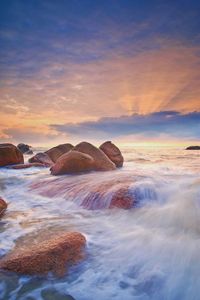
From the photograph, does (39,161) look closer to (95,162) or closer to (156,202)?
(95,162)

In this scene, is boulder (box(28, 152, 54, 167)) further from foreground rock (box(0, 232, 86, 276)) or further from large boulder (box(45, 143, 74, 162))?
foreground rock (box(0, 232, 86, 276))

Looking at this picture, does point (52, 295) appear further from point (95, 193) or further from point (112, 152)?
point (112, 152)

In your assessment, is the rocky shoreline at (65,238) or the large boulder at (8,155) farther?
the large boulder at (8,155)

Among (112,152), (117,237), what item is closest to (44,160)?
(112,152)

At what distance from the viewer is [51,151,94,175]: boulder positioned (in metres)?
9.69

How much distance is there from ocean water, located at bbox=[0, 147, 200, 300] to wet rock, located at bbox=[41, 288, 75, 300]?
1cm

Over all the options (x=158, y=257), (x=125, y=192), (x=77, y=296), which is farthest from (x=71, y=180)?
(x=77, y=296)

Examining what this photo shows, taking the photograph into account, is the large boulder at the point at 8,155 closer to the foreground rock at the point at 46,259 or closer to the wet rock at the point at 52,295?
the foreground rock at the point at 46,259

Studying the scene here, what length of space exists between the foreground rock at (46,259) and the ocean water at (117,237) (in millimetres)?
85

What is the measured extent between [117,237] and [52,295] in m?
1.74

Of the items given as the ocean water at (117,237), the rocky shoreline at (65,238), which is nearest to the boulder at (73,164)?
the rocky shoreline at (65,238)

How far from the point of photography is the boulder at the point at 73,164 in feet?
31.8

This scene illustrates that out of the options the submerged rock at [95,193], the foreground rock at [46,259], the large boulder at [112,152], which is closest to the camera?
the foreground rock at [46,259]

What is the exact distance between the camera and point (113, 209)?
5.53 m
